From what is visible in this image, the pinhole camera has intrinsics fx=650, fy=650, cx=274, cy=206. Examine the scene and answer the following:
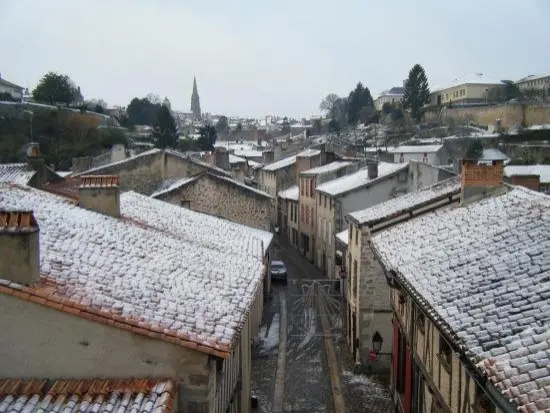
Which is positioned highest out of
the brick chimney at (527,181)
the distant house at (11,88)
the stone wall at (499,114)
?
the distant house at (11,88)

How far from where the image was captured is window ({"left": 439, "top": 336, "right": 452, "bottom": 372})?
1138 cm

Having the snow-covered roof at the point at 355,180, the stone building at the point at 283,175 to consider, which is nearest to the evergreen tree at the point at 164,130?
the stone building at the point at 283,175

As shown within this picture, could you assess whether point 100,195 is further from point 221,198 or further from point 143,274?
point 221,198

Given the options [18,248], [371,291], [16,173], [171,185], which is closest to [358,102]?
[171,185]

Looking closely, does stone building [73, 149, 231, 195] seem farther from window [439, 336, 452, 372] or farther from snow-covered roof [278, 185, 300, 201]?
window [439, 336, 452, 372]

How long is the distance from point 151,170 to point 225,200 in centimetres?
513

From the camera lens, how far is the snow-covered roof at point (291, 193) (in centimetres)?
5511

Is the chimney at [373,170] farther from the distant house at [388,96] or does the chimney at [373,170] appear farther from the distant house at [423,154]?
the distant house at [388,96]

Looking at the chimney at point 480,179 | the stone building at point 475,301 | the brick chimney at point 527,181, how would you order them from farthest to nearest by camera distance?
the brick chimney at point 527,181 < the chimney at point 480,179 < the stone building at point 475,301

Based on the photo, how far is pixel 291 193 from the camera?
58.0m

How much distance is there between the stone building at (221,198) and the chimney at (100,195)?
14.9 metres

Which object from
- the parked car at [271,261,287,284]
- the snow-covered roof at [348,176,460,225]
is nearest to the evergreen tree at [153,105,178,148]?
the parked car at [271,261,287,284]

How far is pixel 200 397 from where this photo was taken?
8898mm

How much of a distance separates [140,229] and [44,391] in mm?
7611
